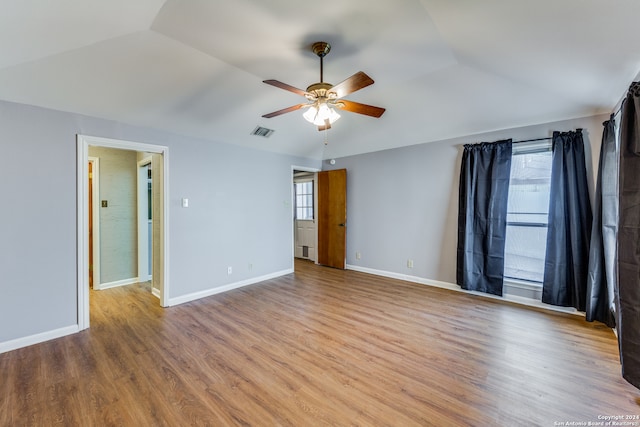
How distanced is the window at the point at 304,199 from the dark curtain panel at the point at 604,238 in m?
4.93

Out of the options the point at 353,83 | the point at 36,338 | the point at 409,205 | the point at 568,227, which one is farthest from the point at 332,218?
the point at 36,338

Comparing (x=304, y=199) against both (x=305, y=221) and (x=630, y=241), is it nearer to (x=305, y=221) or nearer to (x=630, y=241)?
(x=305, y=221)

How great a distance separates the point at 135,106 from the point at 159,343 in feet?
8.51

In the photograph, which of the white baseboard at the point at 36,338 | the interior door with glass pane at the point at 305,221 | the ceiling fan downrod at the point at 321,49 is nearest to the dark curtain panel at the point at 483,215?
the ceiling fan downrod at the point at 321,49

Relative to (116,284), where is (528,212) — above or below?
above

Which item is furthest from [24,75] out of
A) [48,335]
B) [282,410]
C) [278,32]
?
[282,410]

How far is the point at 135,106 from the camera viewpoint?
9.99ft

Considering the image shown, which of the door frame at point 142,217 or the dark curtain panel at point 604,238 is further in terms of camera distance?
the door frame at point 142,217

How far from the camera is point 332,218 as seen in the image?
5.85 meters

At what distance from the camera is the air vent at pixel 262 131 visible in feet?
13.7

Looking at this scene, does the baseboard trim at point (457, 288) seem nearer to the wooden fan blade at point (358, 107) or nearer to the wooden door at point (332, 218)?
the wooden door at point (332, 218)

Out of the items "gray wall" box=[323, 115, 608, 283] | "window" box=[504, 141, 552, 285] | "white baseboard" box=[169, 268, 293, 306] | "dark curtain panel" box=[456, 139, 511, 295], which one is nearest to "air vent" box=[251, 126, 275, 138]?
"gray wall" box=[323, 115, 608, 283]

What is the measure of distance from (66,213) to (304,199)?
15.1 feet

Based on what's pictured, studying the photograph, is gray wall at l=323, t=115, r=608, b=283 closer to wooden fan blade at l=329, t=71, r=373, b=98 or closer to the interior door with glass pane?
the interior door with glass pane
